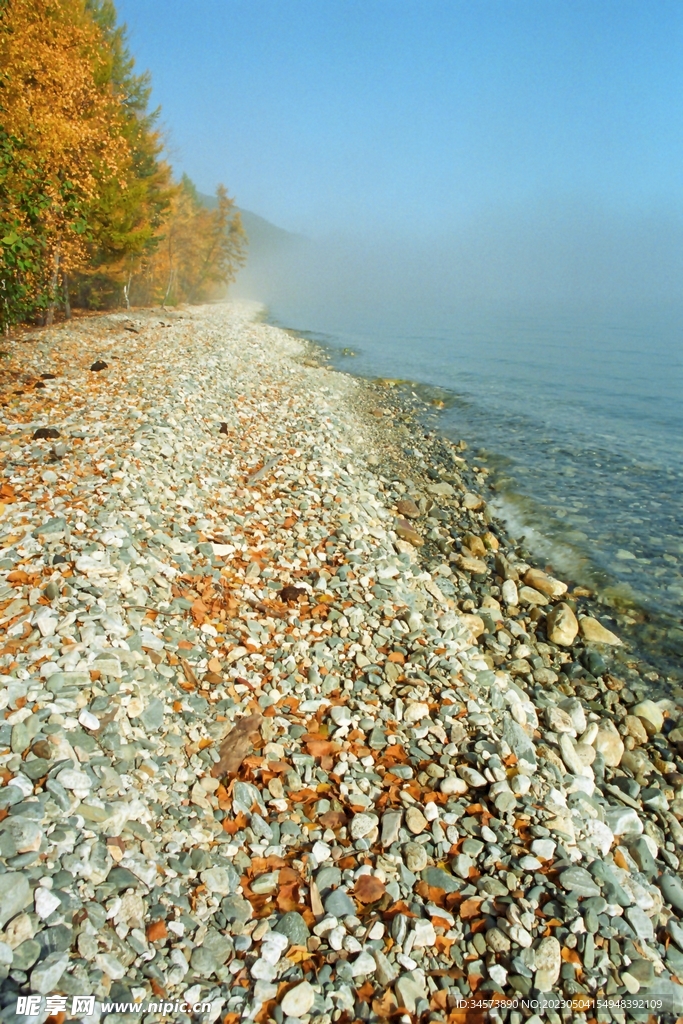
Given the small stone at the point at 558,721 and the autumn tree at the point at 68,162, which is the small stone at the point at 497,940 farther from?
the autumn tree at the point at 68,162

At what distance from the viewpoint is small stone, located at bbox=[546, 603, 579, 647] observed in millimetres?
8625

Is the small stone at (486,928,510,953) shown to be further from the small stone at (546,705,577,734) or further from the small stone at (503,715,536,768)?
the small stone at (546,705,577,734)

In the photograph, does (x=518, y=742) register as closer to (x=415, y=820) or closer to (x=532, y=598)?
(x=415, y=820)

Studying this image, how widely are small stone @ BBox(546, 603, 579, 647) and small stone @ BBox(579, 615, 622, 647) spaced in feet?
0.44

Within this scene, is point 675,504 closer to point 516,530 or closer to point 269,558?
point 516,530

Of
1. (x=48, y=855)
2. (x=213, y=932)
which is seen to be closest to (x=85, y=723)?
(x=48, y=855)

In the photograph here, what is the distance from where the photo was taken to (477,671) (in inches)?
271

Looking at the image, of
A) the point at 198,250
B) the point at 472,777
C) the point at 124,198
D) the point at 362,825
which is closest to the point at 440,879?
the point at 362,825

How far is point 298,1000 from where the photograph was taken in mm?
3498

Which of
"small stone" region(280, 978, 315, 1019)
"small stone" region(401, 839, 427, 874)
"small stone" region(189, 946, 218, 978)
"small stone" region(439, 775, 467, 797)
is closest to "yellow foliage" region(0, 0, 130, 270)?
"small stone" region(439, 775, 467, 797)

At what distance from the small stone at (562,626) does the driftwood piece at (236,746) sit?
5.27m

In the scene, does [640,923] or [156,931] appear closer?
[156,931]

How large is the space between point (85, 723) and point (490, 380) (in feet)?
107

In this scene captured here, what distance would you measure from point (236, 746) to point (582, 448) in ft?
59.9
